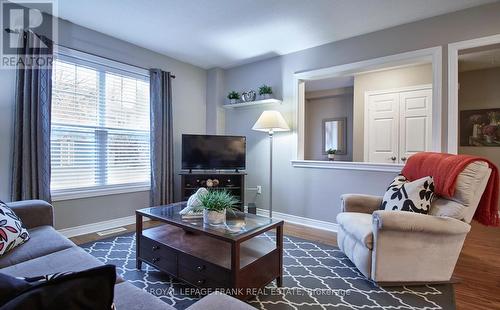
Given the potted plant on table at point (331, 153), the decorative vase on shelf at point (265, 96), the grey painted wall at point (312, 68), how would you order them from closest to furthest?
the grey painted wall at point (312, 68), the decorative vase on shelf at point (265, 96), the potted plant on table at point (331, 153)

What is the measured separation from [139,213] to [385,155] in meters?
3.96

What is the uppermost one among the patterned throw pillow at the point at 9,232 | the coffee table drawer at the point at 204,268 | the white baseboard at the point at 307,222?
the patterned throw pillow at the point at 9,232

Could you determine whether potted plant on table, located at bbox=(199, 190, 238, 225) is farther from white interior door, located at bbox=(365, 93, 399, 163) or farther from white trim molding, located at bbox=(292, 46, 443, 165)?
white interior door, located at bbox=(365, 93, 399, 163)

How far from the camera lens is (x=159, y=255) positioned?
200 centimetres

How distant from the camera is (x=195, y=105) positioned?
4.30 meters

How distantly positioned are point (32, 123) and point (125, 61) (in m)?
1.36

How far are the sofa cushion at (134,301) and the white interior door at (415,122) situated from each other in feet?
13.9

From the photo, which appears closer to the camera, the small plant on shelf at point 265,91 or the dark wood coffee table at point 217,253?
the dark wood coffee table at point 217,253

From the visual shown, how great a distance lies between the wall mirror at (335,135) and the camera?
5.54 metres

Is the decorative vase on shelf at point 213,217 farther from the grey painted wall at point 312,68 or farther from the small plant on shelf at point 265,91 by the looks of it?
the small plant on shelf at point 265,91

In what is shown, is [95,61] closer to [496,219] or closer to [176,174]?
[176,174]

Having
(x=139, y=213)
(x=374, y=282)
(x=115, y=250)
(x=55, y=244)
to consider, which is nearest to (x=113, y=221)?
(x=115, y=250)

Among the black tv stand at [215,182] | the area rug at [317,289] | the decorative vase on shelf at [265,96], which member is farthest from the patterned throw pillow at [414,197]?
the decorative vase on shelf at [265,96]

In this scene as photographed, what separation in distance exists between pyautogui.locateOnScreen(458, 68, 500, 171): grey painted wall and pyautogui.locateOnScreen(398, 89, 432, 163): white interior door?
0.97 m
